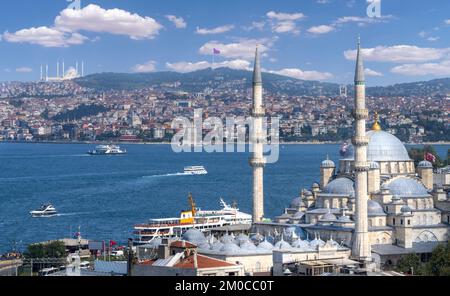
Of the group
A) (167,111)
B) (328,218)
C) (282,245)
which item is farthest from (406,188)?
(167,111)

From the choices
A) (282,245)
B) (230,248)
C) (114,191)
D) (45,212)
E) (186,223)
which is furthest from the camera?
(114,191)

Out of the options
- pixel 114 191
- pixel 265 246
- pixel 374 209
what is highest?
pixel 374 209

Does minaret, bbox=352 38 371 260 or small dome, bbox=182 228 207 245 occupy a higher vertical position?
minaret, bbox=352 38 371 260

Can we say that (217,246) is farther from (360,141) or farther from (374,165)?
(374,165)

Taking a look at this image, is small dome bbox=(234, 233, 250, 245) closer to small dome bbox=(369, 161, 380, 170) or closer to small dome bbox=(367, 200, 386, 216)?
small dome bbox=(367, 200, 386, 216)
